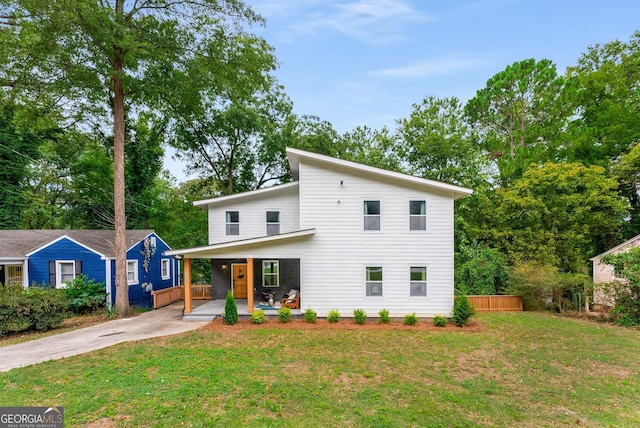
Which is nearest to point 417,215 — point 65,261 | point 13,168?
point 65,261

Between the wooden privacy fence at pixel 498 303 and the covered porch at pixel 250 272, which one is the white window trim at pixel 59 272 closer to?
the covered porch at pixel 250 272

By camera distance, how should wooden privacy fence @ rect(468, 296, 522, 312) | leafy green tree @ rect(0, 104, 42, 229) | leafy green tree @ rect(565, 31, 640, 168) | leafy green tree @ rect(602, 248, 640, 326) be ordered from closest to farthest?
leafy green tree @ rect(602, 248, 640, 326)
wooden privacy fence @ rect(468, 296, 522, 312)
leafy green tree @ rect(0, 104, 42, 229)
leafy green tree @ rect(565, 31, 640, 168)

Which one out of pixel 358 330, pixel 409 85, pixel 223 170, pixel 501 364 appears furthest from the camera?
pixel 223 170

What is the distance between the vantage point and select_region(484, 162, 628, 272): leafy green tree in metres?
15.2

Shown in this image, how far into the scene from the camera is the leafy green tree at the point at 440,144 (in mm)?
18891

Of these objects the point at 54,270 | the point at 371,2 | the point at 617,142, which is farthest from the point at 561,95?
the point at 54,270

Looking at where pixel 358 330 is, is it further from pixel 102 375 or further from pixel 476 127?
pixel 476 127

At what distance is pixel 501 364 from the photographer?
22.2ft

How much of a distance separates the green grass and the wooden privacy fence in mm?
4824

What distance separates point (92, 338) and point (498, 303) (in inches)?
658

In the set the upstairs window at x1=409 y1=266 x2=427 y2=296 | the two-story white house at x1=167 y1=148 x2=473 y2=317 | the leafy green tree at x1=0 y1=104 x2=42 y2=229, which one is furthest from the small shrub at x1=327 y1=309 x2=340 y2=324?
the leafy green tree at x1=0 y1=104 x2=42 y2=229

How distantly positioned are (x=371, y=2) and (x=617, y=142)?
19.2m

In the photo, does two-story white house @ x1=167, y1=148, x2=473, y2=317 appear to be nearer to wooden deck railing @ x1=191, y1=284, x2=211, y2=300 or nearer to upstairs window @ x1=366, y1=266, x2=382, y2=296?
upstairs window @ x1=366, y1=266, x2=382, y2=296

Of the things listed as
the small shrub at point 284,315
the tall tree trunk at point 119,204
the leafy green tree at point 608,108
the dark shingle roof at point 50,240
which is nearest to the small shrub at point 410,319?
the small shrub at point 284,315
